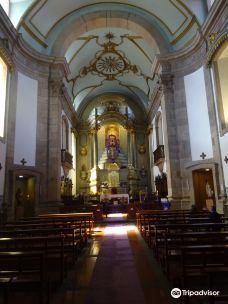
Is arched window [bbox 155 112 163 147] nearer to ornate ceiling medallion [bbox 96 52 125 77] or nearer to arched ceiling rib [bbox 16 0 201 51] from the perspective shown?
ornate ceiling medallion [bbox 96 52 125 77]

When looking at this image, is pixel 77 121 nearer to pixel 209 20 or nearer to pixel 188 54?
pixel 188 54

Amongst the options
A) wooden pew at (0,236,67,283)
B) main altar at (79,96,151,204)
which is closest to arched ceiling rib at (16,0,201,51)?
main altar at (79,96,151,204)

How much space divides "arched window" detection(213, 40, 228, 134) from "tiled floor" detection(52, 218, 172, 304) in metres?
6.81

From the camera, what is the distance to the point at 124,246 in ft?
21.3

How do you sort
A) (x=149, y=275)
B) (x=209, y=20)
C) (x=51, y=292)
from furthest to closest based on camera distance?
(x=209, y=20)
(x=149, y=275)
(x=51, y=292)

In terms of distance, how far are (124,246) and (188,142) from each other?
7.61 metres

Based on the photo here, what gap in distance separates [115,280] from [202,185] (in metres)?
9.48

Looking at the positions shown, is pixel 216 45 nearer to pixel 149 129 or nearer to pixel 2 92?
pixel 2 92

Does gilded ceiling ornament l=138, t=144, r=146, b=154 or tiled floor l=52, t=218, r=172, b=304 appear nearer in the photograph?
tiled floor l=52, t=218, r=172, b=304

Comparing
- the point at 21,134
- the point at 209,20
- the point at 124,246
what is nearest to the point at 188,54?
the point at 209,20

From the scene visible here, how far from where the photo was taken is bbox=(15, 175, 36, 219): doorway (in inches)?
477

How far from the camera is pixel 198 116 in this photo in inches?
486

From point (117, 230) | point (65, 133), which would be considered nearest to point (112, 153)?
point (65, 133)

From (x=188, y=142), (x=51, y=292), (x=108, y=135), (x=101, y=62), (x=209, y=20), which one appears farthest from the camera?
(x=108, y=135)
